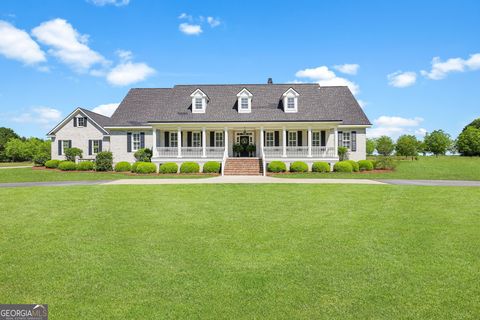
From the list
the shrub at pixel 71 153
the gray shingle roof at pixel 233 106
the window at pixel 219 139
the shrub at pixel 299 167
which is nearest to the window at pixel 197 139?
the window at pixel 219 139

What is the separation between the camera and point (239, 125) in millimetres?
28359

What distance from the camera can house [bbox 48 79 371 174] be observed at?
2812 cm

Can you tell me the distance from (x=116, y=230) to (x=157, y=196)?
17.5 feet

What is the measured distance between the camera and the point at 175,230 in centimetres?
867

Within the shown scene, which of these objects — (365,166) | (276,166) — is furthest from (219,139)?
(365,166)

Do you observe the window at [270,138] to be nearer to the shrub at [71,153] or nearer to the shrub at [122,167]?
the shrub at [122,167]

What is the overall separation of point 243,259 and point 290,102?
24678 mm

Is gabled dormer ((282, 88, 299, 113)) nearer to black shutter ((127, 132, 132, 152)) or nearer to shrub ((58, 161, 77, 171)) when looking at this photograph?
black shutter ((127, 132, 132, 152))

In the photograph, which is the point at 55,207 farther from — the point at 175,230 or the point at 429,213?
the point at 429,213

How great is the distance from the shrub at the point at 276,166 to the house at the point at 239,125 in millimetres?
586

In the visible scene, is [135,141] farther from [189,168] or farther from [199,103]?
[189,168]

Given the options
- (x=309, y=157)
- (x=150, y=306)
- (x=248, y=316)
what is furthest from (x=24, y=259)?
(x=309, y=157)

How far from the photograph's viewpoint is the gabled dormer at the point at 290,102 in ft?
96.5

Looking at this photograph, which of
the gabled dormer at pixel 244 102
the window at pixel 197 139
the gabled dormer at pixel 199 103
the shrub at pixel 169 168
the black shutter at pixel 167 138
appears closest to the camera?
the shrub at pixel 169 168
